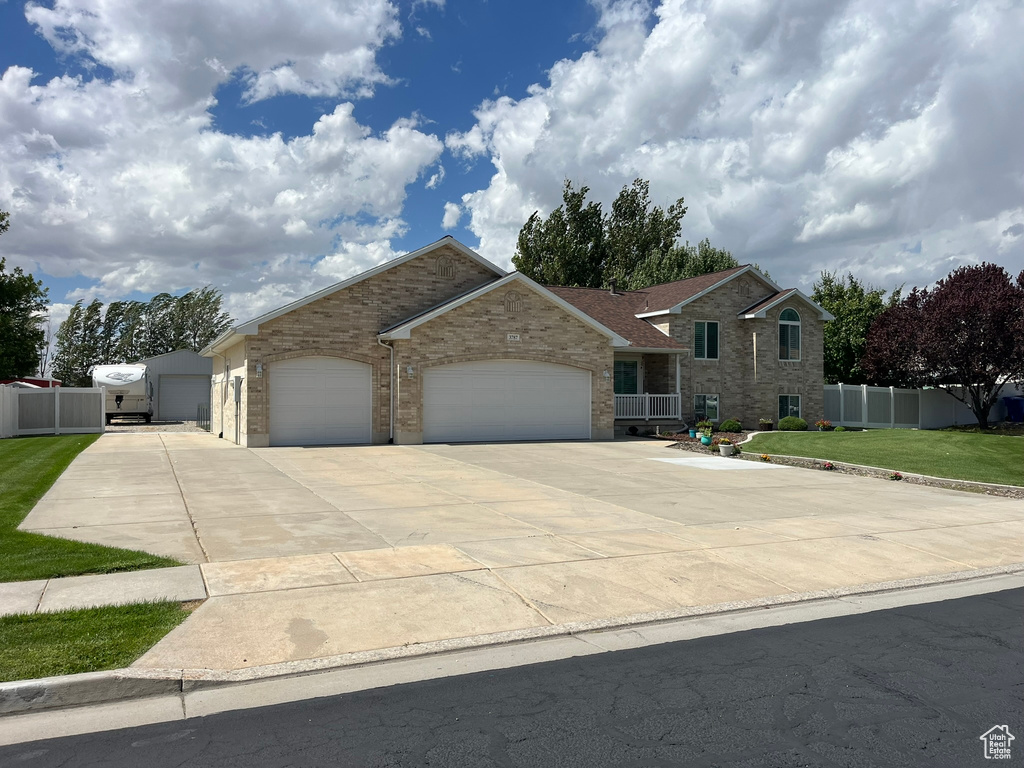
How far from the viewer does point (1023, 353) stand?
3139 centimetres

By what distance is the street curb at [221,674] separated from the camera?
195 inches

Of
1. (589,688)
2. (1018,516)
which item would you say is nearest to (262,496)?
(589,688)

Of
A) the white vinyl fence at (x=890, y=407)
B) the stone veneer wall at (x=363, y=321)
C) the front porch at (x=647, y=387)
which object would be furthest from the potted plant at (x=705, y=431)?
the white vinyl fence at (x=890, y=407)

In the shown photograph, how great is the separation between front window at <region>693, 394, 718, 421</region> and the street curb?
80.4ft

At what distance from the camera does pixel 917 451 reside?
20.5 m

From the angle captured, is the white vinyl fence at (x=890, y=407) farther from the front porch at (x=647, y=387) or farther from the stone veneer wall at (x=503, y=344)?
the stone veneer wall at (x=503, y=344)

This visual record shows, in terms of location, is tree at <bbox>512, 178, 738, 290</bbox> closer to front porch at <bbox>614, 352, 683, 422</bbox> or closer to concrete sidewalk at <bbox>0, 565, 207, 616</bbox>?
front porch at <bbox>614, 352, 683, 422</bbox>

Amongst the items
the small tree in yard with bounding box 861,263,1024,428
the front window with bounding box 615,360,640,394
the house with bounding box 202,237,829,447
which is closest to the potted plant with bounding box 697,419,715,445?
the house with bounding box 202,237,829,447

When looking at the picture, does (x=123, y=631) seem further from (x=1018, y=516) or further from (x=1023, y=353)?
(x=1023, y=353)

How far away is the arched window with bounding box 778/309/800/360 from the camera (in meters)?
32.3

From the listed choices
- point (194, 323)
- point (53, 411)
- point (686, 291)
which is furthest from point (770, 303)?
point (194, 323)

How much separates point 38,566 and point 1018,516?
13.8m

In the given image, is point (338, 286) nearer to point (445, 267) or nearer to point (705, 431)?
point (445, 267)

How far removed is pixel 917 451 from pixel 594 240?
40.0 m
